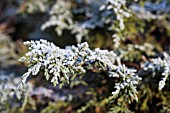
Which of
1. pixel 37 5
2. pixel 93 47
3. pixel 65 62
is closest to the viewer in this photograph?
pixel 65 62

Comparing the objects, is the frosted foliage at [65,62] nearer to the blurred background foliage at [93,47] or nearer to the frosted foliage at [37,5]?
the blurred background foliage at [93,47]

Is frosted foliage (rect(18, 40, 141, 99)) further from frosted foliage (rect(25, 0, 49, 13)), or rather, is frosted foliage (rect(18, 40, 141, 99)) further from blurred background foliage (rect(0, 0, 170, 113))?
frosted foliage (rect(25, 0, 49, 13))

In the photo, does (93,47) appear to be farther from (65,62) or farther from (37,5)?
(65,62)

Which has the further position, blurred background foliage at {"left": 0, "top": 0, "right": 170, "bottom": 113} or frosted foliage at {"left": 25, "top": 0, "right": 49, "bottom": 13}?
frosted foliage at {"left": 25, "top": 0, "right": 49, "bottom": 13}

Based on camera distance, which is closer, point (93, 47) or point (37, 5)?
point (93, 47)

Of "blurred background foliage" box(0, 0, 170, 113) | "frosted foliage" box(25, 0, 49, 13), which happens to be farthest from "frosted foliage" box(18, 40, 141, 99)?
"frosted foliage" box(25, 0, 49, 13)

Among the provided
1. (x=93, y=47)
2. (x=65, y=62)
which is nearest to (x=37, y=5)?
(x=93, y=47)
